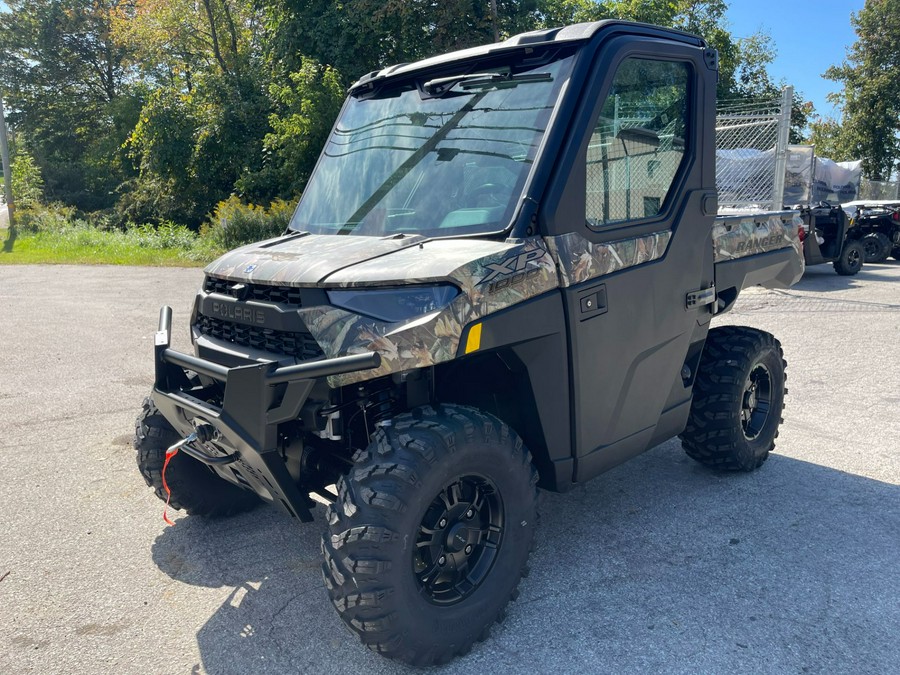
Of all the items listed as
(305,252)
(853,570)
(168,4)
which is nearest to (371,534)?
(305,252)

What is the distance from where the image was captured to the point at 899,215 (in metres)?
15.6

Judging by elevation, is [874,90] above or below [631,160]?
above

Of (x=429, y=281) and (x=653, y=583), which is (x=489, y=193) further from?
(x=653, y=583)

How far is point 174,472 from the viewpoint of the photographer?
150 inches

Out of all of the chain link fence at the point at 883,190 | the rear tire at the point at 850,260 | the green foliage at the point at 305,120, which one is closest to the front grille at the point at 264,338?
the rear tire at the point at 850,260

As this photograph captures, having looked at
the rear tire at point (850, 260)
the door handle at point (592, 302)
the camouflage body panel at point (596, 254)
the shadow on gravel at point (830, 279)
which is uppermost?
the camouflage body panel at point (596, 254)

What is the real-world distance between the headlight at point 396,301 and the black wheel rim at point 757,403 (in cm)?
266

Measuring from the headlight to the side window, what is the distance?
89cm

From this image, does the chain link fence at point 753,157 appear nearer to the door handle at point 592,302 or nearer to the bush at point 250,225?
the door handle at point 592,302

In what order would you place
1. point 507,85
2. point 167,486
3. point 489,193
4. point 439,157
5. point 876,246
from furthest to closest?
point 876,246 < point 167,486 < point 439,157 < point 507,85 < point 489,193

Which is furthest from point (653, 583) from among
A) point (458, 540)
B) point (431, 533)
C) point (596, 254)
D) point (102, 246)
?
point (102, 246)

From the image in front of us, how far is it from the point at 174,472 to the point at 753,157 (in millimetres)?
10002

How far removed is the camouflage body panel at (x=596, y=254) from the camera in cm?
305

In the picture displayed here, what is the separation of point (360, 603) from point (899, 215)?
54.6 feet
